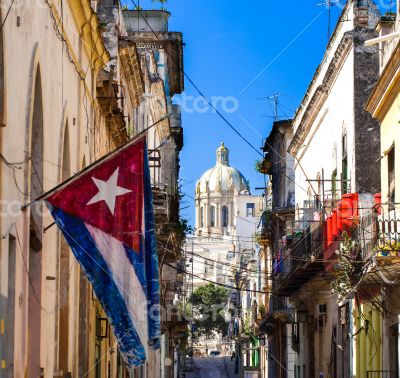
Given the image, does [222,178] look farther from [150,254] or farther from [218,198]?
[150,254]

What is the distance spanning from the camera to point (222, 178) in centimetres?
15712

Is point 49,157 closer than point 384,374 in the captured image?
Yes

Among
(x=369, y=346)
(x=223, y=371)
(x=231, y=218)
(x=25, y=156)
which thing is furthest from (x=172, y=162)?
(x=231, y=218)

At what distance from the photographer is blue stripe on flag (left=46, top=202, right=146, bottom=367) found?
1061 cm

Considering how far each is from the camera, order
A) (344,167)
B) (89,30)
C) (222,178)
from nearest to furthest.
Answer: (89,30)
(344,167)
(222,178)

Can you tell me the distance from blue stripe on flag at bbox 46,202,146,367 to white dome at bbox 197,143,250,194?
141 m

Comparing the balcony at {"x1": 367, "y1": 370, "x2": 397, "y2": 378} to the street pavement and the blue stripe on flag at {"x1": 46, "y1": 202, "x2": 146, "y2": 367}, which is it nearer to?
the blue stripe on flag at {"x1": 46, "y1": 202, "x2": 146, "y2": 367}

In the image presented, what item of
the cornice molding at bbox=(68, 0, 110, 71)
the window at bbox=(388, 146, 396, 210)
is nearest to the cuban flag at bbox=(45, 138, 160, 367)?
the cornice molding at bbox=(68, 0, 110, 71)

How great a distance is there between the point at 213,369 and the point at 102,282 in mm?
83381

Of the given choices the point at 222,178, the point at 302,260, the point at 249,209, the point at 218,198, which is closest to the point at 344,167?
the point at 302,260

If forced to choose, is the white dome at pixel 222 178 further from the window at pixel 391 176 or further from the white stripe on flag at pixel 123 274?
the white stripe on flag at pixel 123 274

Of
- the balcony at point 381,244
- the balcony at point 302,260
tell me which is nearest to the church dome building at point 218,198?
the balcony at point 302,260

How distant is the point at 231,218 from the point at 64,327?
136 m

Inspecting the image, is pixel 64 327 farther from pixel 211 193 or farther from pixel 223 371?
pixel 211 193
